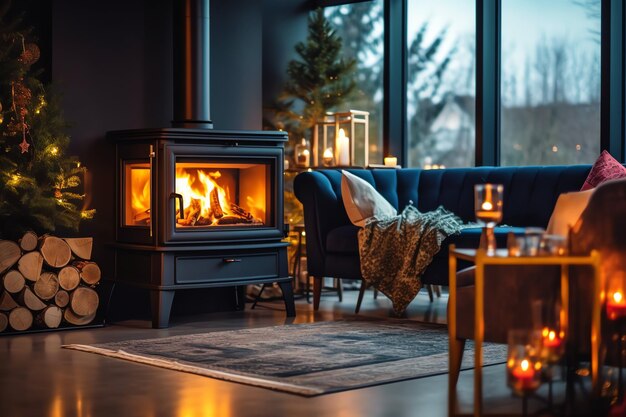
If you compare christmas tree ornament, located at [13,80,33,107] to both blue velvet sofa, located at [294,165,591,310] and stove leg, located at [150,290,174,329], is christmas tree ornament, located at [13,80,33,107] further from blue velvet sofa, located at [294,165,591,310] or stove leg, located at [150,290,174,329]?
blue velvet sofa, located at [294,165,591,310]

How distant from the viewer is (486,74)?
276 inches

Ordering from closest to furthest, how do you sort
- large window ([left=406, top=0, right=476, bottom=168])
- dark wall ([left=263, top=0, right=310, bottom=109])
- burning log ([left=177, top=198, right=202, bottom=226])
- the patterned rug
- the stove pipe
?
the patterned rug, burning log ([left=177, top=198, right=202, bottom=226]), the stove pipe, large window ([left=406, top=0, right=476, bottom=168]), dark wall ([left=263, top=0, right=310, bottom=109])

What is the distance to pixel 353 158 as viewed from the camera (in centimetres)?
726

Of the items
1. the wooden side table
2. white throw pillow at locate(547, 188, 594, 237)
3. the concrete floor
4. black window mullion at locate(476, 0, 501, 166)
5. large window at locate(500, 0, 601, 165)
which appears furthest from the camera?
black window mullion at locate(476, 0, 501, 166)

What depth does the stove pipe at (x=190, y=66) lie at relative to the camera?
602 cm

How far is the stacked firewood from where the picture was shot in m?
5.32

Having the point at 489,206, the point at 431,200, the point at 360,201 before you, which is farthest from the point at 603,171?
the point at 489,206

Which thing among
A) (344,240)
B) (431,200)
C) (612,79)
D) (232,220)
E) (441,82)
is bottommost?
(344,240)

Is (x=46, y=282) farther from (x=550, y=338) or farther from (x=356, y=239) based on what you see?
(x=550, y=338)

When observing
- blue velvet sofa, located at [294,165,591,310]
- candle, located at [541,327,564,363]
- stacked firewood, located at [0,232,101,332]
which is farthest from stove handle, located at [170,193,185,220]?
candle, located at [541,327,564,363]

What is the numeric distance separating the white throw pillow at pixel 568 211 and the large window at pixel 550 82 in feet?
10.1

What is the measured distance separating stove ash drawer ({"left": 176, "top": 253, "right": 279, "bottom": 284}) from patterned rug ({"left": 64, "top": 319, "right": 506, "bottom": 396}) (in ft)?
1.68

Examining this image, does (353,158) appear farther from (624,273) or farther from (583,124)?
(624,273)

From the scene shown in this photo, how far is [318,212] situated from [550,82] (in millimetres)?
1862
